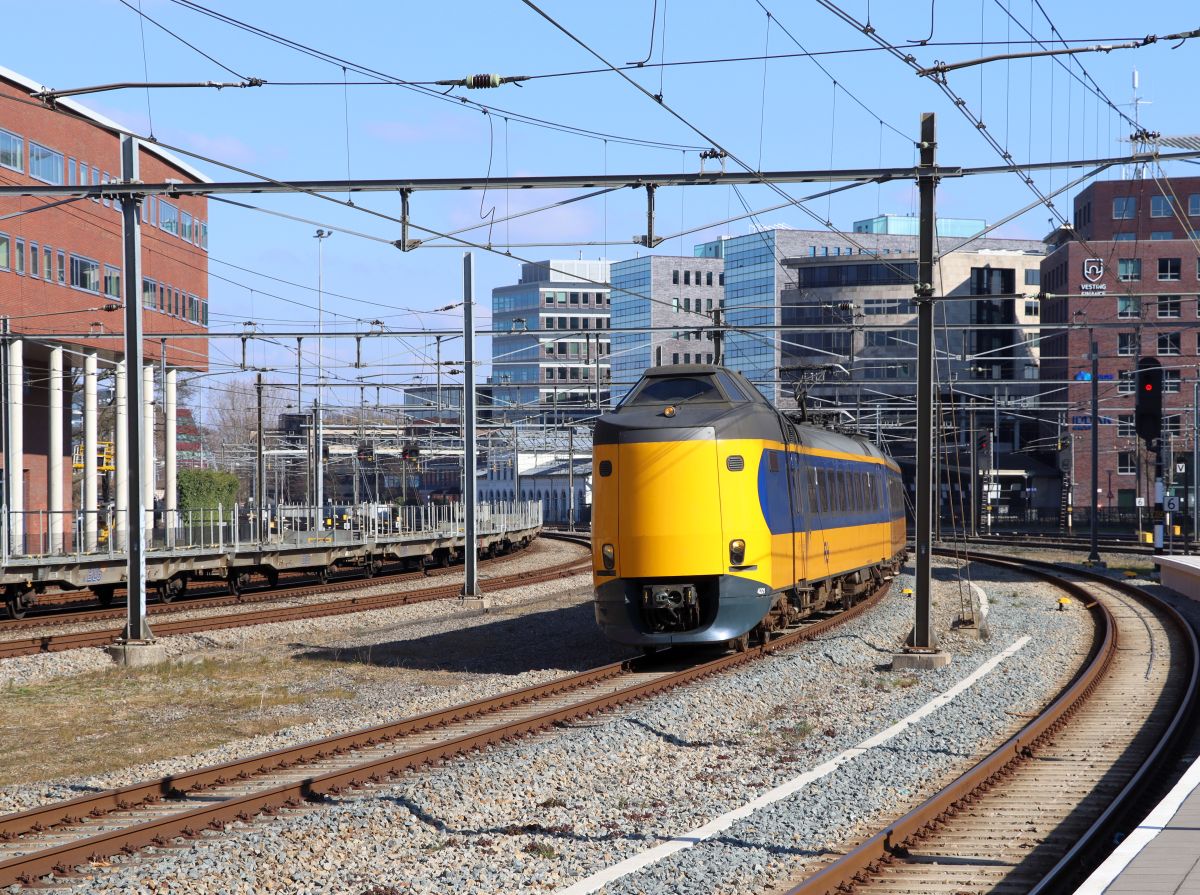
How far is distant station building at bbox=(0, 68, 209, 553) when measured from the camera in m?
37.7

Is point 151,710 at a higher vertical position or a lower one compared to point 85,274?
lower

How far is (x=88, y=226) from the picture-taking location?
141ft

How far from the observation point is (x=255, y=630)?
2506cm

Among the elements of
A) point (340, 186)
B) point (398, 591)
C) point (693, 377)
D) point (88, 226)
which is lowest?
point (398, 591)

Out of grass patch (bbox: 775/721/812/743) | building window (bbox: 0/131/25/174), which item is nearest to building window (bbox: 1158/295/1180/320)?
building window (bbox: 0/131/25/174)

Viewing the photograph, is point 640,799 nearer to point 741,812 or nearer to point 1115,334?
point 741,812

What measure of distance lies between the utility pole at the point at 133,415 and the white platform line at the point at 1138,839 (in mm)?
14765

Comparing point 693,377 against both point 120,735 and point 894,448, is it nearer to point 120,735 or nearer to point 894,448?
point 120,735

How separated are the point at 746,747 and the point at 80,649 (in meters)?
12.4

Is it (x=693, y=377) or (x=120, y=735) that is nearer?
(x=120, y=735)

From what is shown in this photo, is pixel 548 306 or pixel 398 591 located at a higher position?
pixel 548 306

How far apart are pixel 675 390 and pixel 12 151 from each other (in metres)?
26.4

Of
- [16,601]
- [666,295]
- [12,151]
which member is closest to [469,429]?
[16,601]

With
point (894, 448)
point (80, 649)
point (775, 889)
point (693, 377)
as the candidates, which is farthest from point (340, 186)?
point (894, 448)
